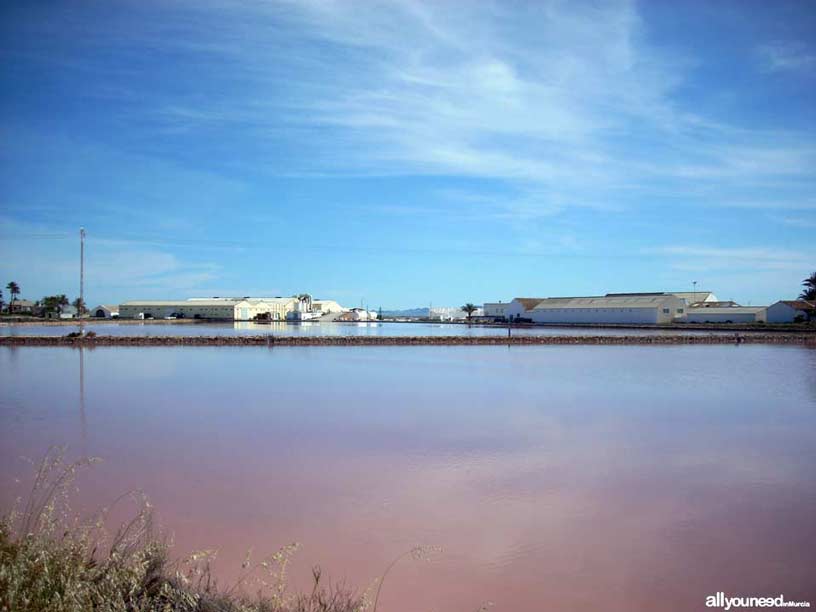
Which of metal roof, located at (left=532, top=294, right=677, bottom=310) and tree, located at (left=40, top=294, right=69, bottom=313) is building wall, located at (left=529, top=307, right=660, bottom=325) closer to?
metal roof, located at (left=532, top=294, right=677, bottom=310)

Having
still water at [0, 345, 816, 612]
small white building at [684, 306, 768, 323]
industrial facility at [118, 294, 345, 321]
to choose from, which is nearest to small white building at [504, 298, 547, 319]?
small white building at [684, 306, 768, 323]

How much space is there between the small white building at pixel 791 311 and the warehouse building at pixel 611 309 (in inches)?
244

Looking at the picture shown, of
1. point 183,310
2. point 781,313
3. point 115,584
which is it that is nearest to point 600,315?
point 781,313

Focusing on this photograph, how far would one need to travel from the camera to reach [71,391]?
12086 millimetres

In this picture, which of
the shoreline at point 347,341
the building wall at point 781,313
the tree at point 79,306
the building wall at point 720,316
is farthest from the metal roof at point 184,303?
the building wall at point 781,313

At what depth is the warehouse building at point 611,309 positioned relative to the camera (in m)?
47.8

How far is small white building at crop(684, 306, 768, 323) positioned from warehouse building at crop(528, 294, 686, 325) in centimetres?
108

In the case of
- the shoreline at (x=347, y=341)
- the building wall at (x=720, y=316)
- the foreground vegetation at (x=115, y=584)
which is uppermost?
the building wall at (x=720, y=316)

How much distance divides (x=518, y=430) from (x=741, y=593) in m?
4.59

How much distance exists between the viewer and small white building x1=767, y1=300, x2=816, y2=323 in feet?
146

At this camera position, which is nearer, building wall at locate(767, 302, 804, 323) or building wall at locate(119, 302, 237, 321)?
building wall at locate(767, 302, 804, 323)

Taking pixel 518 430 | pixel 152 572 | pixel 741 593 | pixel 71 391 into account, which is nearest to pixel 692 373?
pixel 518 430

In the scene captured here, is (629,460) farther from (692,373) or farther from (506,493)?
(692,373)

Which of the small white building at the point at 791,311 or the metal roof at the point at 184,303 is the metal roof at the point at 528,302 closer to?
the small white building at the point at 791,311
